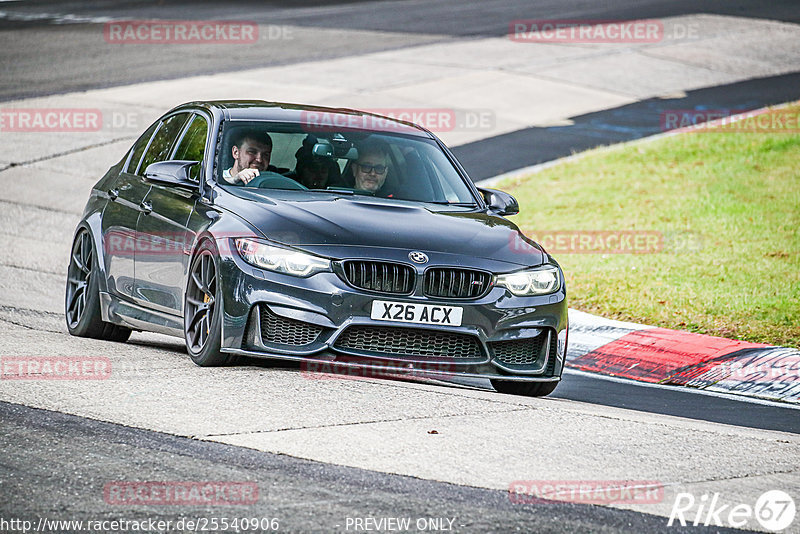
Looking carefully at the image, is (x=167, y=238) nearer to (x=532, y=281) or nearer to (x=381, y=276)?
(x=381, y=276)

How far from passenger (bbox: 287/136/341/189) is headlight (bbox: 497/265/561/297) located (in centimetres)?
144

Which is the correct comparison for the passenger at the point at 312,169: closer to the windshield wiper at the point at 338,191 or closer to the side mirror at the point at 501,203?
the windshield wiper at the point at 338,191

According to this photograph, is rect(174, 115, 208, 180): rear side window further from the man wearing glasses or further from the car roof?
the man wearing glasses

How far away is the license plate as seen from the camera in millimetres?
7305

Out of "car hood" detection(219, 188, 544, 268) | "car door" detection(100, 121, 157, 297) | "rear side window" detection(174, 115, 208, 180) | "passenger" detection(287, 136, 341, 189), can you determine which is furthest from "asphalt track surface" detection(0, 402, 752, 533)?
"rear side window" detection(174, 115, 208, 180)

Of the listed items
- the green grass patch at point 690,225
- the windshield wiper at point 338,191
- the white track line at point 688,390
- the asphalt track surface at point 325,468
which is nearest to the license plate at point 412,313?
the windshield wiper at point 338,191

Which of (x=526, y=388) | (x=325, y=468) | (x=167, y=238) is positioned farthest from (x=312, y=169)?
(x=325, y=468)

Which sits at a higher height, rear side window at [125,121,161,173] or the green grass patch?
rear side window at [125,121,161,173]

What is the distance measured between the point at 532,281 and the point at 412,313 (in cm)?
84

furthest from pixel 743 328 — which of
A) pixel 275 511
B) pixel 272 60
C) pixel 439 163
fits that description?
pixel 272 60

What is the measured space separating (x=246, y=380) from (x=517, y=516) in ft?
8.26

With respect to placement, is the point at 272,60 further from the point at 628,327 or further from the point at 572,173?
the point at 628,327

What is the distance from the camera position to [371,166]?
863cm

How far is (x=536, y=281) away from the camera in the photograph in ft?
25.6
